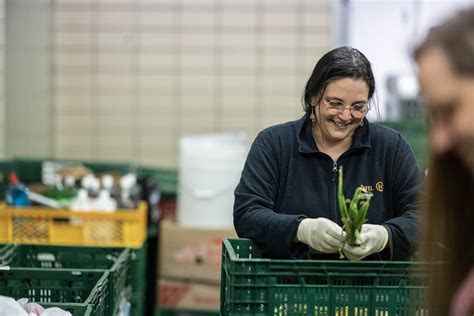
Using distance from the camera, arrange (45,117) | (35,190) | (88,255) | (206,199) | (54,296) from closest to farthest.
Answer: (54,296) → (88,255) → (35,190) → (206,199) → (45,117)

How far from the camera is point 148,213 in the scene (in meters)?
5.06

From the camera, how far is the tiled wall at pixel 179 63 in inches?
305

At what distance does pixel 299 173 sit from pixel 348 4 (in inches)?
220

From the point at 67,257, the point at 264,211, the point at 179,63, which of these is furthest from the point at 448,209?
the point at 179,63

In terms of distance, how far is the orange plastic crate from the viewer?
419 cm

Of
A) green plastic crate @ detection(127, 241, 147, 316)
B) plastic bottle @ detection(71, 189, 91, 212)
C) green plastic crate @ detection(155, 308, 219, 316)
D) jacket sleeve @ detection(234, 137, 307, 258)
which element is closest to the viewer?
jacket sleeve @ detection(234, 137, 307, 258)

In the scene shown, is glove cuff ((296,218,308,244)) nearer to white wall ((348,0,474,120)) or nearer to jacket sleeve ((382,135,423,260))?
jacket sleeve ((382,135,423,260))

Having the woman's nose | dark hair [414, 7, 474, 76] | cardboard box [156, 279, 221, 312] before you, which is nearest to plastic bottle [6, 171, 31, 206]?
cardboard box [156, 279, 221, 312]

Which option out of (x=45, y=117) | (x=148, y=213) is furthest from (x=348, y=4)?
(x=148, y=213)

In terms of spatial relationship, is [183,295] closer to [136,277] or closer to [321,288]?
[136,277]

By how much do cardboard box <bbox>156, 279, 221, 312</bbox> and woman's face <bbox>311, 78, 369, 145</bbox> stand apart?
8.85 feet

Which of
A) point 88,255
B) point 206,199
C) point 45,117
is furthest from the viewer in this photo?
point 45,117

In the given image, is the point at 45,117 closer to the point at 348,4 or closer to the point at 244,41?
the point at 244,41

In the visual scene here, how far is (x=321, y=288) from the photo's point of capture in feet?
7.79
